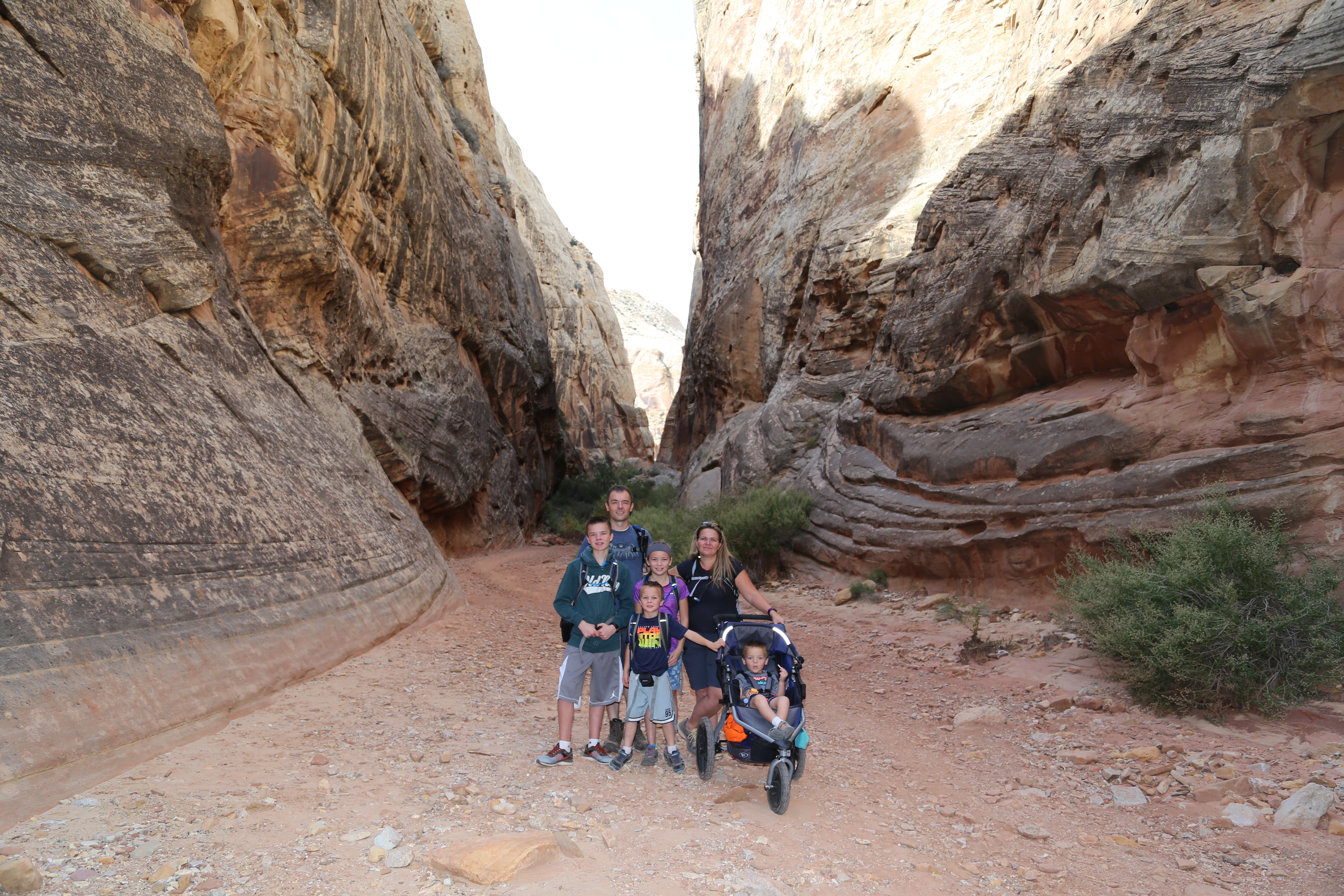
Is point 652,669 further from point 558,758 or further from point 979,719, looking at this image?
point 979,719

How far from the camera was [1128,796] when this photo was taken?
13.8ft

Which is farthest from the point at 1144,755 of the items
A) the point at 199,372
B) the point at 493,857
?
the point at 199,372

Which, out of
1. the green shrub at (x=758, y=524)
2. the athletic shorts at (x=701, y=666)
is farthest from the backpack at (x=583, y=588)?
the green shrub at (x=758, y=524)

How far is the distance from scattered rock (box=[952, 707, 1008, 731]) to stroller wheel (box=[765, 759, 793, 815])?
232 centimetres

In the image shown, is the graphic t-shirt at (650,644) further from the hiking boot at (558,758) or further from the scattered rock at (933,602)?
the scattered rock at (933,602)

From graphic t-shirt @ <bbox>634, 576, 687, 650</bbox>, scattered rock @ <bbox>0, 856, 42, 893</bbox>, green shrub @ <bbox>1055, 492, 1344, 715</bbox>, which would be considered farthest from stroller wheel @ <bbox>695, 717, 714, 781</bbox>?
green shrub @ <bbox>1055, 492, 1344, 715</bbox>

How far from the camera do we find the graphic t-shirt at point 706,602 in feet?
15.0

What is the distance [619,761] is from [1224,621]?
14.0ft

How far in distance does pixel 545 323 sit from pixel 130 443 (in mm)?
25751

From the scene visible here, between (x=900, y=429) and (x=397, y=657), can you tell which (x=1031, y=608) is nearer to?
(x=900, y=429)

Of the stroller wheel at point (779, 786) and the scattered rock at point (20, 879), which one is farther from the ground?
the scattered rock at point (20, 879)

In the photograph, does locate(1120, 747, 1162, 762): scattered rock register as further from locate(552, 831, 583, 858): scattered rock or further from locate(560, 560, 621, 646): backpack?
locate(552, 831, 583, 858): scattered rock

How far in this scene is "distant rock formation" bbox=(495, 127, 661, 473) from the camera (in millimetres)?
46594

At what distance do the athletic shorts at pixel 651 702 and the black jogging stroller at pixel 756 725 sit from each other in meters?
0.24
